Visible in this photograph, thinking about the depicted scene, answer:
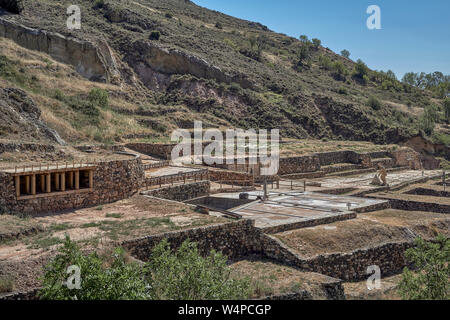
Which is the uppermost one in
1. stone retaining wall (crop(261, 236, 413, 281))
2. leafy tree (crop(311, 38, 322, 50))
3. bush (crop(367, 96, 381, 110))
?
leafy tree (crop(311, 38, 322, 50))

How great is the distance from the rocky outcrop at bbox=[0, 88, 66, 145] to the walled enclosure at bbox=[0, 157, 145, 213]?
625 centimetres

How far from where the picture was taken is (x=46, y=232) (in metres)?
14.1

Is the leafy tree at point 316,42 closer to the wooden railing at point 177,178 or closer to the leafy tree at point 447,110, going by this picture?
the leafy tree at point 447,110

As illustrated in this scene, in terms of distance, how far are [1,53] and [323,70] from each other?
5318 centimetres

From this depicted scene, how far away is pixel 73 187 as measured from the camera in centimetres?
1811

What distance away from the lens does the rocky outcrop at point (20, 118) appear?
75.8ft

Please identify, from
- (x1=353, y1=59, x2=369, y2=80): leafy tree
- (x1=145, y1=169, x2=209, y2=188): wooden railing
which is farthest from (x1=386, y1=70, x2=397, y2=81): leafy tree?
(x1=145, y1=169, x2=209, y2=188): wooden railing

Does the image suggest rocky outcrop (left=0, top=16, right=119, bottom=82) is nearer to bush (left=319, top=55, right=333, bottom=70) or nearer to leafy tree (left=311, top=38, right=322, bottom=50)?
bush (left=319, top=55, right=333, bottom=70)

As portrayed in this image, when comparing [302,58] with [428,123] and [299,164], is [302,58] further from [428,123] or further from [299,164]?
[299,164]

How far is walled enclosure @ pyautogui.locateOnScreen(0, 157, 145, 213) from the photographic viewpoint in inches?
627

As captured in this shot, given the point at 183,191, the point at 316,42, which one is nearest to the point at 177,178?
the point at 183,191

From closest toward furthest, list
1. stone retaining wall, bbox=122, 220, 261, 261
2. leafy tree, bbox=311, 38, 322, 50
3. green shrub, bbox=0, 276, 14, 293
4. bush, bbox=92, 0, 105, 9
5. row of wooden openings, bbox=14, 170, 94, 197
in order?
green shrub, bbox=0, 276, 14, 293 < stone retaining wall, bbox=122, 220, 261, 261 < row of wooden openings, bbox=14, 170, 94, 197 < bush, bbox=92, 0, 105, 9 < leafy tree, bbox=311, 38, 322, 50

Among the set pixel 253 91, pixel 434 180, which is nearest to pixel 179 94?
pixel 253 91

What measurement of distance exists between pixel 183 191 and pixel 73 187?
18.4ft
